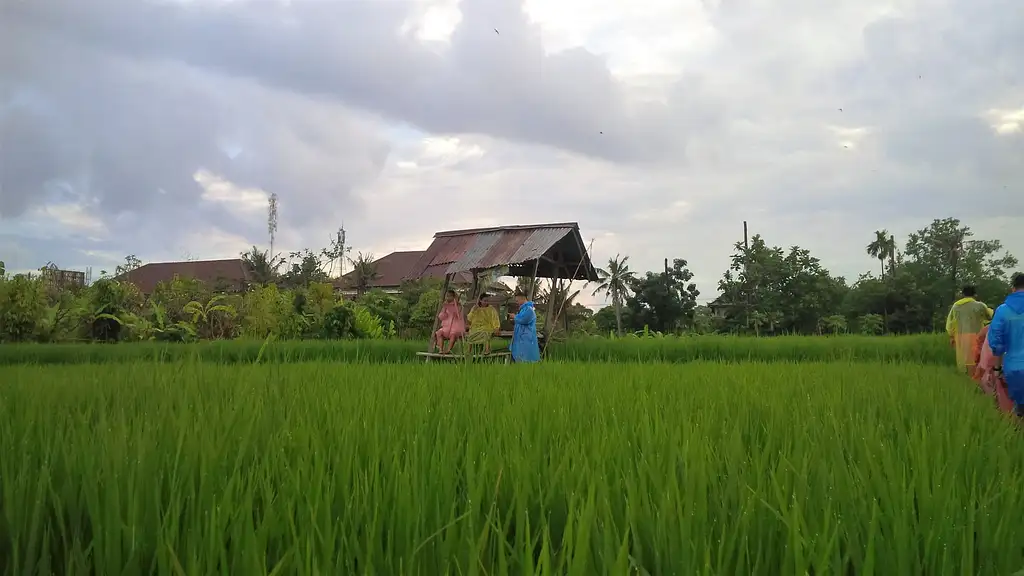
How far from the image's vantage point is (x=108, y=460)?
4.45 ft

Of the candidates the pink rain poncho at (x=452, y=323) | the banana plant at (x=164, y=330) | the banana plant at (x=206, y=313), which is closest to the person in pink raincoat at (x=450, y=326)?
the pink rain poncho at (x=452, y=323)

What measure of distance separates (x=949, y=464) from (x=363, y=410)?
1.93m

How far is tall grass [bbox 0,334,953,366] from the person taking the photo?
335 inches

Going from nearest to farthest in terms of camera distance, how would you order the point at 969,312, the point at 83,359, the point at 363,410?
1. the point at 363,410
2. the point at 969,312
3. the point at 83,359

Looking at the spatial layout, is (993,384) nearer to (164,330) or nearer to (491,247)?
(491,247)

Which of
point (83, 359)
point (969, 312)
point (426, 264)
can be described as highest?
point (426, 264)

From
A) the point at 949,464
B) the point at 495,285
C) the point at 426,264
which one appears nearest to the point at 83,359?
the point at 426,264

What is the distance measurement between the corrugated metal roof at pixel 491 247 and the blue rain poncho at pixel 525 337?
114 cm

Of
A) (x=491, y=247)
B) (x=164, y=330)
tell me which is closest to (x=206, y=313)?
(x=164, y=330)

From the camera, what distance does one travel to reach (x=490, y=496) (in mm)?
1391

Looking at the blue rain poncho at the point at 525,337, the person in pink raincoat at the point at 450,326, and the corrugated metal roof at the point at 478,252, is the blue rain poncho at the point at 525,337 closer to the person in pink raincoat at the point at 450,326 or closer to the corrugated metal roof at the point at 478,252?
the person in pink raincoat at the point at 450,326

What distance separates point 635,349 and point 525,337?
2362 mm

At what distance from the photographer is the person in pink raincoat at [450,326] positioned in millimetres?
8148

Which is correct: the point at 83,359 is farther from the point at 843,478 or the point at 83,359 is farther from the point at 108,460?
the point at 843,478
